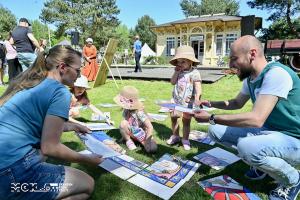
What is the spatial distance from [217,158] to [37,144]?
6.78 ft

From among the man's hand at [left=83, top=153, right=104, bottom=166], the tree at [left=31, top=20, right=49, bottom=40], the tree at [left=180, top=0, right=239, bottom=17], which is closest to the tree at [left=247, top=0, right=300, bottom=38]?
the man's hand at [left=83, top=153, right=104, bottom=166]

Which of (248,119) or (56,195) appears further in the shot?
(248,119)

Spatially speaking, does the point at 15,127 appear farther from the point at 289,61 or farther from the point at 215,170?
the point at 289,61

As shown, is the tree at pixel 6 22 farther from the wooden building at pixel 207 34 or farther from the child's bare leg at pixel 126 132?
the child's bare leg at pixel 126 132

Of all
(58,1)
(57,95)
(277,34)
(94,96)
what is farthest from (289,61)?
(58,1)

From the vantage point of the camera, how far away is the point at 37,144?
2006mm

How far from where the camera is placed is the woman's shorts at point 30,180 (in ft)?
6.01

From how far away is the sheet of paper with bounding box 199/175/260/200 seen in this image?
2561mm

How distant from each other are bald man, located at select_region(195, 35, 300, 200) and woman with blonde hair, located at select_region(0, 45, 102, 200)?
3.83 feet

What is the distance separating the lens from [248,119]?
7.57ft

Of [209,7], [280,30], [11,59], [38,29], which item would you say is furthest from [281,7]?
[38,29]

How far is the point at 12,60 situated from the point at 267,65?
8.07m

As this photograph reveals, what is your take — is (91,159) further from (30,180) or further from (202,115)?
(202,115)

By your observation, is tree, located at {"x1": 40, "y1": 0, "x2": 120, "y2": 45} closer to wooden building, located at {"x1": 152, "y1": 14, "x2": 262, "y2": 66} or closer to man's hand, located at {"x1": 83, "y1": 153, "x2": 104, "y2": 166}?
wooden building, located at {"x1": 152, "y1": 14, "x2": 262, "y2": 66}
